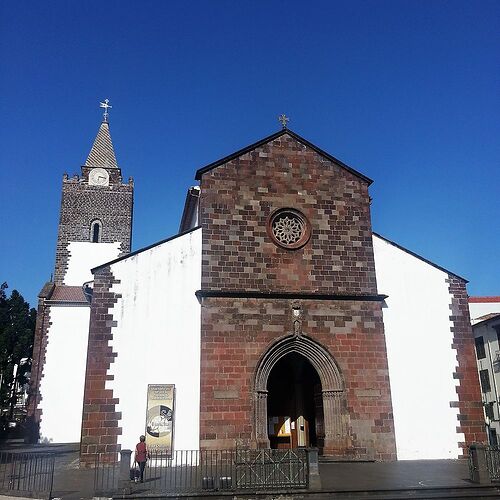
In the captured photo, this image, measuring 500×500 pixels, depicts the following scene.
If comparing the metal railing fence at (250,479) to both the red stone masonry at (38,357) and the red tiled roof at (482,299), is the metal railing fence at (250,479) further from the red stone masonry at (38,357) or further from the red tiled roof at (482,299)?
the red tiled roof at (482,299)

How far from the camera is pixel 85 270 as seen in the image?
40.7 m

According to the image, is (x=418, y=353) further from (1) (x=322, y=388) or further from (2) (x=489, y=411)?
(2) (x=489, y=411)

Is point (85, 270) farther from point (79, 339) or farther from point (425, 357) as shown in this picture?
point (425, 357)

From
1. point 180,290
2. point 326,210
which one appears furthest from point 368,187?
point 180,290

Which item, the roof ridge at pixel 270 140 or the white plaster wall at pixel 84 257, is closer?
the roof ridge at pixel 270 140

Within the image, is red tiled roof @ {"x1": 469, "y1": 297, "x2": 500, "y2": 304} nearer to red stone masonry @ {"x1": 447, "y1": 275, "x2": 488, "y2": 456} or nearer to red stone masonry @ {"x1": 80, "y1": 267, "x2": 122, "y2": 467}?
red stone masonry @ {"x1": 447, "y1": 275, "x2": 488, "y2": 456}

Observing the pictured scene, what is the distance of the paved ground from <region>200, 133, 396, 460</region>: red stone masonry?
4.39ft

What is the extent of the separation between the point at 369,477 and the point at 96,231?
116 ft

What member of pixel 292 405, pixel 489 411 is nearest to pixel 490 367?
pixel 489 411

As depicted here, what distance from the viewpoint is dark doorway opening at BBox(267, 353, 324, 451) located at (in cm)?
1930

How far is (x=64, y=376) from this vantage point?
33.2 meters

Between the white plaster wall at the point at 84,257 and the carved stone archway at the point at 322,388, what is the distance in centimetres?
2579

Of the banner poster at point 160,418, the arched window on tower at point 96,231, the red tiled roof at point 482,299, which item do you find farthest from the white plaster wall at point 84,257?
the red tiled roof at point 482,299

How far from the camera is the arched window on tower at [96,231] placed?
43500 millimetres
